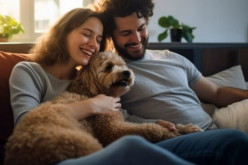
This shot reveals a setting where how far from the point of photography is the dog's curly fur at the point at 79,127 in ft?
2.96

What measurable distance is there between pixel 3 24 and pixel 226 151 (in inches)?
59.3

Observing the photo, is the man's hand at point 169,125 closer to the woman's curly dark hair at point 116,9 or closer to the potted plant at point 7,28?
the woman's curly dark hair at point 116,9

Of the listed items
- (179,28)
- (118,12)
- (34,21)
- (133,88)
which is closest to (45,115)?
(133,88)

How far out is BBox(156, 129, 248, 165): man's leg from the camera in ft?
3.38

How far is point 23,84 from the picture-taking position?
1294mm

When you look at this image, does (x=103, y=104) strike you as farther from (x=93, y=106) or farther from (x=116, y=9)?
(x=116, y=9)

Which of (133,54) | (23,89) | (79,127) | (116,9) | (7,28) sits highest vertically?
(116,9)

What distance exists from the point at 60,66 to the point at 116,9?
0.43m

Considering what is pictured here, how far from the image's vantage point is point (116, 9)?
1.62 m

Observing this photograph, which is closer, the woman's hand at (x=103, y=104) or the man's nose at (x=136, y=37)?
the woman's hand at (x=103, y=104)

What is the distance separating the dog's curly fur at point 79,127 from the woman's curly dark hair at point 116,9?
0.70 ft

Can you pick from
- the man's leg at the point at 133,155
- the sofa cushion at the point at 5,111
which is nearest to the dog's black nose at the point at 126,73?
the sofa cushion at the point at 5,111

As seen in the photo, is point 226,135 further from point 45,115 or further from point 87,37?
point 87,37

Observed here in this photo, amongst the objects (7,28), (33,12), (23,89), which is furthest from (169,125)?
(33,12)
